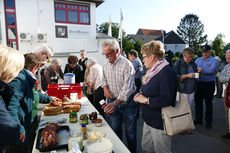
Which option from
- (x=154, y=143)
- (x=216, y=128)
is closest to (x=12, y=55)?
(x=154, y=143)

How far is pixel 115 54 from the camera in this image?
2.30 m

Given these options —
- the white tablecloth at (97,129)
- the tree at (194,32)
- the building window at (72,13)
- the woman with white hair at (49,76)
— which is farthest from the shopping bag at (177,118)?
the tree at (194,32)

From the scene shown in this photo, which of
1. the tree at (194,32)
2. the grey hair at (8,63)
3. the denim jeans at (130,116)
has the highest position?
the tree at (194,32)

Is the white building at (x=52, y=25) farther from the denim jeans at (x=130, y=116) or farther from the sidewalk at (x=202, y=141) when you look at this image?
the denim jeans at (x=130, y=116)

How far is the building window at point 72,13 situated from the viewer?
12164mm

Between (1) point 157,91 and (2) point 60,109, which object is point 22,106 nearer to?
(2) point 60,109

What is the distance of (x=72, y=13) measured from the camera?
12.6 m

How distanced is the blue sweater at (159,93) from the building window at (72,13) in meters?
12.1

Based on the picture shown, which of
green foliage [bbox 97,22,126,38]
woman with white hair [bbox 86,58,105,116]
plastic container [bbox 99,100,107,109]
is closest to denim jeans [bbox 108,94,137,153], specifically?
plastic container [bbox 99,100,107,109]

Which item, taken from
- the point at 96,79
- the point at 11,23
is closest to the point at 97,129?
the point at 96,79

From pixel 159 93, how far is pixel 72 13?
1253cm

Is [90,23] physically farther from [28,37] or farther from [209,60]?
[209,60]

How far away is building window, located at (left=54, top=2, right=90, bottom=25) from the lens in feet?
39.9

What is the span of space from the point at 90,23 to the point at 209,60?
11.2m
